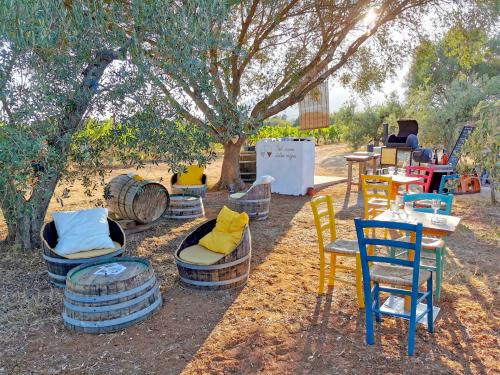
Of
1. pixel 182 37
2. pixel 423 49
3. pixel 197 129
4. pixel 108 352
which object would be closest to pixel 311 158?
pixel 423 49

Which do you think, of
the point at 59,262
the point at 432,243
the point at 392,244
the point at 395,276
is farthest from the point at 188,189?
the point at 392,244

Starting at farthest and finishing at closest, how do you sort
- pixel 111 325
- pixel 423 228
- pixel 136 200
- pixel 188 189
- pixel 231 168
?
pixel 231 168 → pixel 188 189 → pixel 136 200 → pixel 423 228 → pixel 111 325

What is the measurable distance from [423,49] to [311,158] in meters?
4.60

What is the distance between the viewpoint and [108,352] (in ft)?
11.4

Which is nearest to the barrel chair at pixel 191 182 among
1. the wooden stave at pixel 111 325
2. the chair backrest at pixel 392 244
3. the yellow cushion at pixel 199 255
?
the yellow cushion at pixel 199 255

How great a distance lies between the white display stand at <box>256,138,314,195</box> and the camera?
10875mm

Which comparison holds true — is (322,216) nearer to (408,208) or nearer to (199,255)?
(408,208)

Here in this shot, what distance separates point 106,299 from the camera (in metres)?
3.72

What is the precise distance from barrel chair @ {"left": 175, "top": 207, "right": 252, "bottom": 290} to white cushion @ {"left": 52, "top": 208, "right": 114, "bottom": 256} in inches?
41.1

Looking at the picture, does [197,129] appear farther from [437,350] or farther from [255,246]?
[437,350]

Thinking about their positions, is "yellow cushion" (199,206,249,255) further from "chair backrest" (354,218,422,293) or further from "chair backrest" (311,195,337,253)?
"chair backrest" (354,218,422,293)

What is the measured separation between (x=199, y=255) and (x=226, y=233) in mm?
471

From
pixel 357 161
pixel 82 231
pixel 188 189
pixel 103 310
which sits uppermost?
pixel 357 161

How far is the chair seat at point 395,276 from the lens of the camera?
352 centimetres
